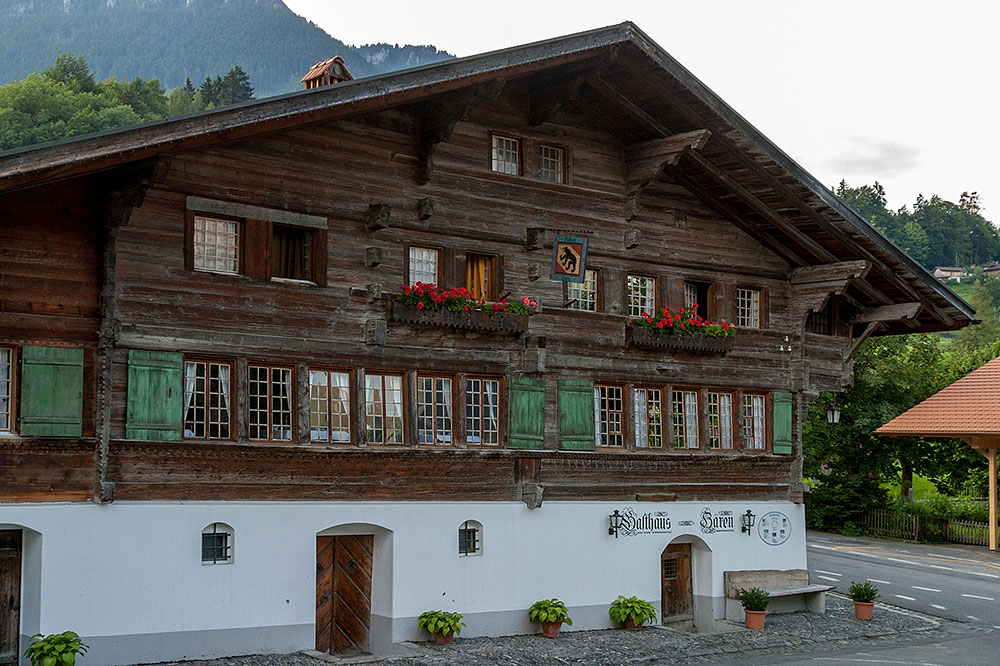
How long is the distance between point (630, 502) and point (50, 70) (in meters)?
106

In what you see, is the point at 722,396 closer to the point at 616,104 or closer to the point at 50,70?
the point at 616,104

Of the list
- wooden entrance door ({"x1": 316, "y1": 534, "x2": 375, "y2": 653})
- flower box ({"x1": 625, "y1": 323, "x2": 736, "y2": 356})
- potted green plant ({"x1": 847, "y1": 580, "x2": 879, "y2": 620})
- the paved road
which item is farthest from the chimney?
the paved road

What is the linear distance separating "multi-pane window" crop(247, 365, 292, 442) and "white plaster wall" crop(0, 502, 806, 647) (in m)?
1.18

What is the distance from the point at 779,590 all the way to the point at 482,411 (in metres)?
8.50

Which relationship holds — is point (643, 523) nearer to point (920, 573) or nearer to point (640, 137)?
point (640, 137)

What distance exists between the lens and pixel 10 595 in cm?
1828

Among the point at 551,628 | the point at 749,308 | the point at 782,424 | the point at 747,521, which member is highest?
the point at 749,308

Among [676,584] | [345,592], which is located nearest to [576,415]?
[676,584]

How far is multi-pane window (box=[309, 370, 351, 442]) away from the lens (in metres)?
20.4

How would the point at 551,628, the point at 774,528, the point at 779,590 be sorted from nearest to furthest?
1. the point at 551,628
2. the point at 779,590
3. the point at 774,528

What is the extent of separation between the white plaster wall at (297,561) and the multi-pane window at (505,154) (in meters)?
6.27

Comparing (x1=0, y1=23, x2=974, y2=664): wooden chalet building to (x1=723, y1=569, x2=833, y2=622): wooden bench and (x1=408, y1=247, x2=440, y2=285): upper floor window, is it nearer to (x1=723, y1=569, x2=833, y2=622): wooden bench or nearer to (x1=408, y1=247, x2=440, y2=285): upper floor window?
(x1=408, y1=247, x2=440, y2=285): upper floor window

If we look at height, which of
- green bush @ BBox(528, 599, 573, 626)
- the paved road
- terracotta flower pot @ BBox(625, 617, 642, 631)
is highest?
green bush @ BBox(528, 599, 573, 626)

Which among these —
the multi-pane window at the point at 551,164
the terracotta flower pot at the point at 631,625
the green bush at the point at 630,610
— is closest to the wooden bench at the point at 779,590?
the green bush at the point at 630,610
